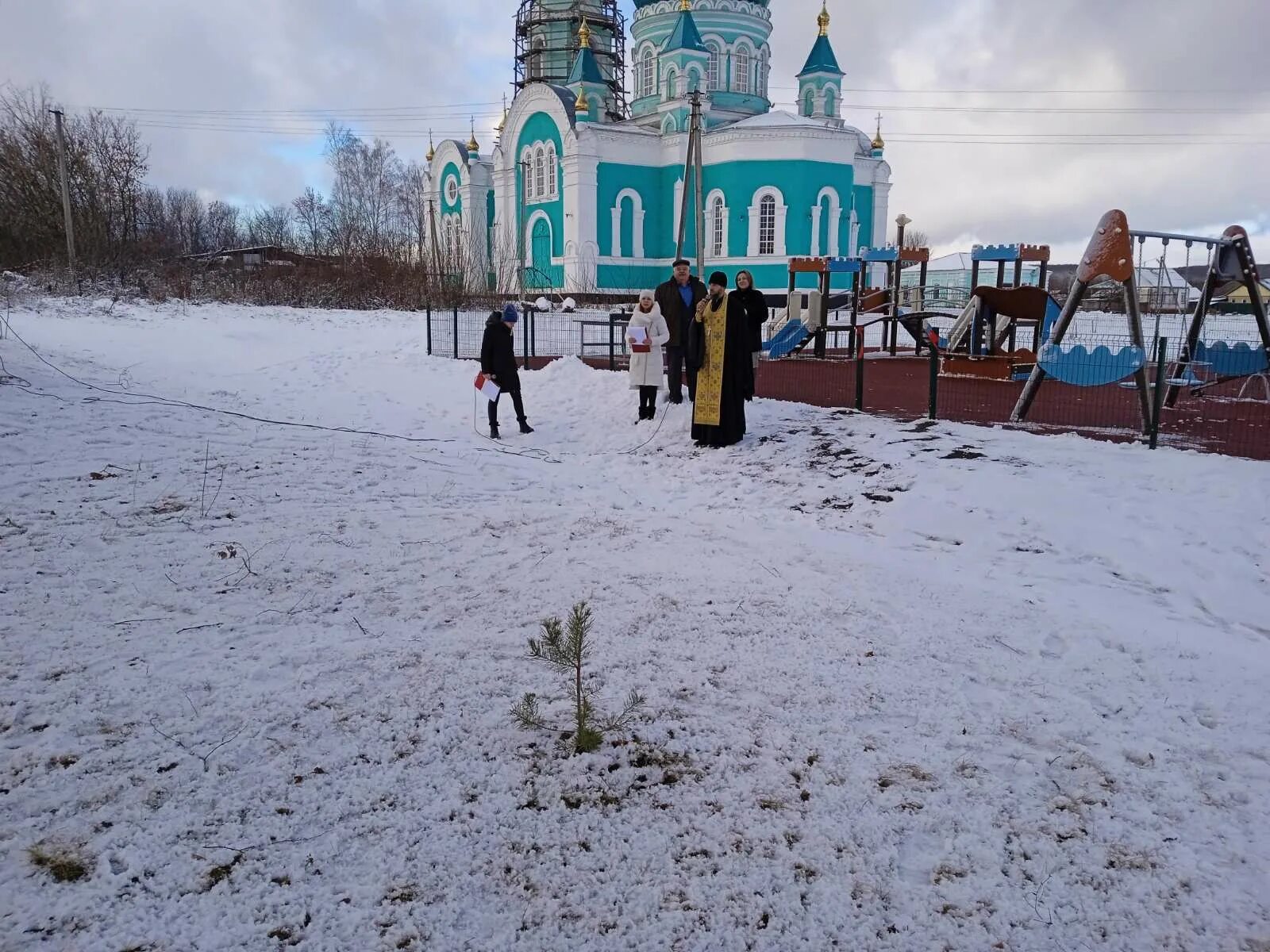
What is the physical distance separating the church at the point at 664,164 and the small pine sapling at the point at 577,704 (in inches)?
1137

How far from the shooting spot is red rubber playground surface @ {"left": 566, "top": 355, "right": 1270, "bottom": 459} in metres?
8.50

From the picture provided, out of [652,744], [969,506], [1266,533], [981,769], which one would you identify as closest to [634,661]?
[652,744]

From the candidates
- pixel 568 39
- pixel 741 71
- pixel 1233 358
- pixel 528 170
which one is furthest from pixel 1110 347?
pixel 568 39

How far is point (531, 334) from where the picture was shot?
659 inches

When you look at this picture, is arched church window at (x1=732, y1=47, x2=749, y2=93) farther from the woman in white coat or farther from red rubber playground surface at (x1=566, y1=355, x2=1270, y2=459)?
the woman in white coat

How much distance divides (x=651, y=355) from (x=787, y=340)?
7.62m

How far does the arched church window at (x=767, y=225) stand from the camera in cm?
3225

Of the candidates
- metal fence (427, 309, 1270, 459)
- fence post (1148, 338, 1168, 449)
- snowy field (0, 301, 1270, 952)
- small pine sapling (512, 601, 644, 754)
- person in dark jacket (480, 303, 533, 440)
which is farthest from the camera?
person in dark jacket (480, 303, 533, 440)

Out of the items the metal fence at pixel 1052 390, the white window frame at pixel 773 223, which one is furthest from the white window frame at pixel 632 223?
the metal fence at pixel 1052 390

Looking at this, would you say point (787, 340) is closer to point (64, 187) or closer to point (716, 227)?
point (716, 227)

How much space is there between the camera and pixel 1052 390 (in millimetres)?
11922

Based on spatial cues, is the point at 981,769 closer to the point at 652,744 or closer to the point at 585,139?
the point at 652,744

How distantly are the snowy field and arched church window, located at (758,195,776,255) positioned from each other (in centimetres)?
2694

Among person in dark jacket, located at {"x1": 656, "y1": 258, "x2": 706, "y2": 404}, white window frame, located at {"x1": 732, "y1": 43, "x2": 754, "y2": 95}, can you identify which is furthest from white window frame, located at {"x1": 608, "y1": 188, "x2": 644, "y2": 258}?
person in dark jacket, located at {"x1": 656, "y1": 258, "x2": 706, "y2": 404}
